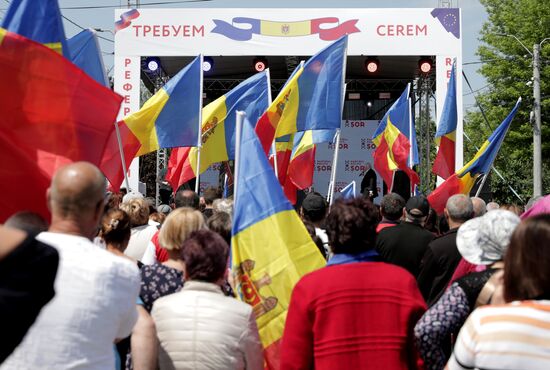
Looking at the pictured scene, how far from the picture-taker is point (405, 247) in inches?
245

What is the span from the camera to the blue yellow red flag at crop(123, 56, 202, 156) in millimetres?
10117

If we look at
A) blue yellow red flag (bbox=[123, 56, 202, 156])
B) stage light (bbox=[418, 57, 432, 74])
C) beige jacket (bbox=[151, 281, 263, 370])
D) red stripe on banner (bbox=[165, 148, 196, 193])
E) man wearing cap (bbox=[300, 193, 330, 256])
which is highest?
stage light (bbox=[418, 57, 432, 74])

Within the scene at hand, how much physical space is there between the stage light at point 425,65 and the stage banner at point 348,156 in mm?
3308

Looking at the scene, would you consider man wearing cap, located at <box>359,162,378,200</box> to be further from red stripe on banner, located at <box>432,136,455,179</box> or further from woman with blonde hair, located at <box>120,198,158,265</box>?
woman with blonde hair, located at <box>120,198,158,265</box>

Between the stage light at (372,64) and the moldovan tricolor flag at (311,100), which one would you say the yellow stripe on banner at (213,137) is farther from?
the stage light at (372,64)

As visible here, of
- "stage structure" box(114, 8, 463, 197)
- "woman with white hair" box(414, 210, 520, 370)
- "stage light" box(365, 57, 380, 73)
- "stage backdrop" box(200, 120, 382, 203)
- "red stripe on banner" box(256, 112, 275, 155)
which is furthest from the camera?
"stage backdrop" box(200, 120, 382, 203)

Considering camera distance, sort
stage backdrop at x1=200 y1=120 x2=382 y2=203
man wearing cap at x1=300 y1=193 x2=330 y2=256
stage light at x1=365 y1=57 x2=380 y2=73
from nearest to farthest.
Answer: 1. man wearing cap at x1=300 y1=193 x2=330 y2=256
2. stage light at x1=365 y1=57 x2=380 y2=73
3. stage backdrop at x1=200 y1=120 x2=382 y2=203

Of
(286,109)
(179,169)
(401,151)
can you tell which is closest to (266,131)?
(286,109)

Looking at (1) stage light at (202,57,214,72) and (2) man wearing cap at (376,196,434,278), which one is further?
(1) stage light at (202,57,214,72)

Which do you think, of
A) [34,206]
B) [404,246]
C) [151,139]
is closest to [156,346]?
[34,206]

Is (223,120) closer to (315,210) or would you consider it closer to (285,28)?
(315,210)

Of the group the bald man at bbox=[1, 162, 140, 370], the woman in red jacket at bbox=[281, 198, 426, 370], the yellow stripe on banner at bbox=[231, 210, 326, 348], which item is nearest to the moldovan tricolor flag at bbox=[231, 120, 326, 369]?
the yellow stripe on banner at bbox=[231, 210, 326, 348]

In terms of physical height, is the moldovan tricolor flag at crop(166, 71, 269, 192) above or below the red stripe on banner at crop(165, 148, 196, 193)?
above

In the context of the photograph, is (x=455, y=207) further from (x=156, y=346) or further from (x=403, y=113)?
(x=403, y=113)
